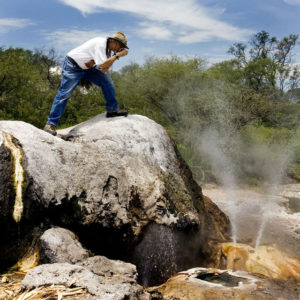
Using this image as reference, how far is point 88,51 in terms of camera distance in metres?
5.04

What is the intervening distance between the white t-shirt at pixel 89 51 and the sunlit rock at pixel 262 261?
3.50m

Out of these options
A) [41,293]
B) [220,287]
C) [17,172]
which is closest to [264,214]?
[220,287]

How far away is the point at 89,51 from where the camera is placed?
5.04 m

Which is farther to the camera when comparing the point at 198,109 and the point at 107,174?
the point at 198,109

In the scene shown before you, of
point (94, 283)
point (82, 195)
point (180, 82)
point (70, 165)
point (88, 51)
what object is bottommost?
point (94, 283)

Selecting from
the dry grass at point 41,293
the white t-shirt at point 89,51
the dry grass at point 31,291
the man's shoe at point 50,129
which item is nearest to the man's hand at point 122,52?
the white t-shirt at point 89,51

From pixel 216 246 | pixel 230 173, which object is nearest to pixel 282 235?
pixel 216 246

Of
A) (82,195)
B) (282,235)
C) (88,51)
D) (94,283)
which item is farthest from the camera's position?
(282,235)

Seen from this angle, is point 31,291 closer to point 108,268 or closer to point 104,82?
point 108,268

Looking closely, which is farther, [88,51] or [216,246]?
[216,246]

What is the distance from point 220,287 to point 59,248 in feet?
6.09

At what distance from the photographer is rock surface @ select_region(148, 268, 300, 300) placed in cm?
386

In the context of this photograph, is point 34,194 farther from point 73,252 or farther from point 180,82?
point 180,82

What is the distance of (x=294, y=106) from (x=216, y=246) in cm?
1834
